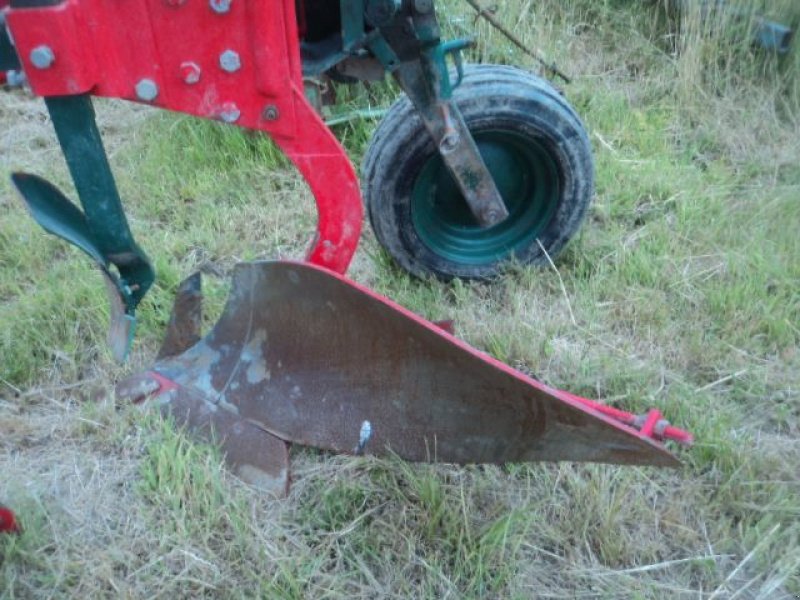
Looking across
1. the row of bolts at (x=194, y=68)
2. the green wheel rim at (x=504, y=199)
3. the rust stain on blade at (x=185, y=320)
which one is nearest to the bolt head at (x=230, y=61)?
the row of bolts at (x=194, y=68)

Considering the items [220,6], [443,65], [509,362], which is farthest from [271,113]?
[509,362]

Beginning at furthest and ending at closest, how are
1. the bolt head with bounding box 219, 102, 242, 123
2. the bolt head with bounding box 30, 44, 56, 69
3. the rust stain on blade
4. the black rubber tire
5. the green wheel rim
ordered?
the green wheel rim < the black rubber tire < the rust stain on blade < the bolt head with bounding box 219, 102, 242, 123 < the bolt head with bounding box 30, 44, 56, 69

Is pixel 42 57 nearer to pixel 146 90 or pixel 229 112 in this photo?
pixel 146 90

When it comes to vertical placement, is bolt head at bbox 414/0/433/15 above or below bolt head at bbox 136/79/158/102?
above

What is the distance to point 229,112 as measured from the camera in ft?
4.99

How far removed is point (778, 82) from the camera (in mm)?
3254

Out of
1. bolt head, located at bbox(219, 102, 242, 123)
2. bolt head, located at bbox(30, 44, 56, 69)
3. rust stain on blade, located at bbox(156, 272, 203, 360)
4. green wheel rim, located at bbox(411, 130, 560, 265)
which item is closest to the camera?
bolt head, located at bbox(30, 44, 56, 69)

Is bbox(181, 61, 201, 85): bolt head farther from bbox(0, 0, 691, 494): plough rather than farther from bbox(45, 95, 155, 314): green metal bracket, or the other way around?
bbox(45, 95, 155, 314): green metal bracket

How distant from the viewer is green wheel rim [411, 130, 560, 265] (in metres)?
2.26

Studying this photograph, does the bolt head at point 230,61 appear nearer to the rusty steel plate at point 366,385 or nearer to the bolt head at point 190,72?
the bolt head at point 190,72

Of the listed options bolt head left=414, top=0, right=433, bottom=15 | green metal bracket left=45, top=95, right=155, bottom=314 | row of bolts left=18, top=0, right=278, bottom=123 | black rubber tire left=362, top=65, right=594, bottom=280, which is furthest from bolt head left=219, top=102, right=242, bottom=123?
black rubber tire left=362, top=65, right=594, bottom=280

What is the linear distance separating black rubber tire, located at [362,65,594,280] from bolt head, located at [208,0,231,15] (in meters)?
0.77

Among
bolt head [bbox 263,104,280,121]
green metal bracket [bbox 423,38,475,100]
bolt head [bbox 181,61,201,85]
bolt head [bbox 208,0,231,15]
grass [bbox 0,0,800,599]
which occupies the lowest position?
grass [bbox 0,0,800,599]

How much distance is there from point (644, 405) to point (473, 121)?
2.93 ft
